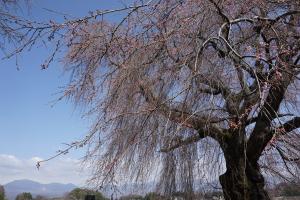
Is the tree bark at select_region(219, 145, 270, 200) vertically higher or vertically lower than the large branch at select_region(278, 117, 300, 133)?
lower

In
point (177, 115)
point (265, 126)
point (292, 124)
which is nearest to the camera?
point (177, 115)

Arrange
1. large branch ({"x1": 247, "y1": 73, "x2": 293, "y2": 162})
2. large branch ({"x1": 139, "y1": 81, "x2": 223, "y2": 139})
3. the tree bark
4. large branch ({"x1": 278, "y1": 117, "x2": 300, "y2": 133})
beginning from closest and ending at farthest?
large branch ({"x1": 139, "y1": 81, "x2": 223, "y2": 139})
large branch ({"x1": 247, "y1": 73, "x2": 293, "y2": 162})
large branch ({"x1": 278, "y1": 117, "x2": 300, "y2": 133})
the tree bark

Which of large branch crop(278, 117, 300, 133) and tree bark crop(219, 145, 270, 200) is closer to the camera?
large branch crop(278, 117, 300, 133)

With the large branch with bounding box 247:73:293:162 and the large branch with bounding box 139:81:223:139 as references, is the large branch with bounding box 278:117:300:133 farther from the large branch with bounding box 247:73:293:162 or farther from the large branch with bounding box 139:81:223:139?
the large branch with bounding box 139:81:223:139

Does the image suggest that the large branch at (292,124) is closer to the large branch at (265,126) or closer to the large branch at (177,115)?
the large branch at (265,126)

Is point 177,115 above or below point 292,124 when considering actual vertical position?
below

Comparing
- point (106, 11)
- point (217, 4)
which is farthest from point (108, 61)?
point (217, 4)

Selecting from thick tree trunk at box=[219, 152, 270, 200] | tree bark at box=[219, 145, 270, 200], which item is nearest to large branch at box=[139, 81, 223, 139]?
tree bark at box=[219, 145, 270, 200]

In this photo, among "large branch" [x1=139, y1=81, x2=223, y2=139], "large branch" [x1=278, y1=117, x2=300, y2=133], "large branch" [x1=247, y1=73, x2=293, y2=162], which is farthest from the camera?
"large branch" [x1=278, y1=117, x2=300, y2=133]

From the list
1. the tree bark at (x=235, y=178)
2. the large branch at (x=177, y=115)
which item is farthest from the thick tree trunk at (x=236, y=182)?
the large branch at (x=177, y=115)

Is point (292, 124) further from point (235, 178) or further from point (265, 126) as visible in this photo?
point (235, 178)

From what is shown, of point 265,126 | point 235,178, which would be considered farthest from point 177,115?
point 235,178

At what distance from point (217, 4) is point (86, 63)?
80.8 inches

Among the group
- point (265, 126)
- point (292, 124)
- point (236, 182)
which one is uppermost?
point (292, 124)
